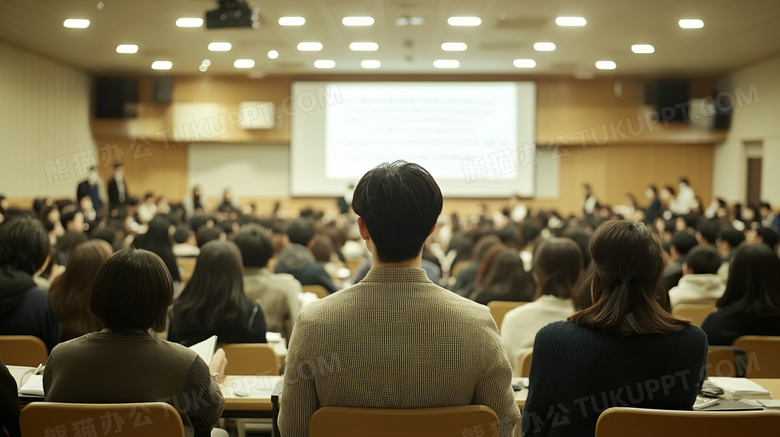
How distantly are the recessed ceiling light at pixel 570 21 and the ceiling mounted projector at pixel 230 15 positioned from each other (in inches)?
166

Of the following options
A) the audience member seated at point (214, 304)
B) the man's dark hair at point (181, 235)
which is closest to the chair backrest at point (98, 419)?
the audience member seated at point (214, 304)

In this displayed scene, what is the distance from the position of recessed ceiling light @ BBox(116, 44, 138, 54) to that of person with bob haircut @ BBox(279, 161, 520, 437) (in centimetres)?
1141

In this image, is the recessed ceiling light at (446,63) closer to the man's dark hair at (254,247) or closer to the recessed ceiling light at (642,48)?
the recessed ceiling light at (642,48)

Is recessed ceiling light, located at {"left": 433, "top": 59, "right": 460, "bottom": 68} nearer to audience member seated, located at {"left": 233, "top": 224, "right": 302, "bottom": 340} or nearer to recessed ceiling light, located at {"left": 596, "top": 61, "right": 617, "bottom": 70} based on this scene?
recessed ceiling light, located at {"left": 596, "top": 61, "right": 617, "bottom": 70}

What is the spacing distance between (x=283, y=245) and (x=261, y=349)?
13.6 feet

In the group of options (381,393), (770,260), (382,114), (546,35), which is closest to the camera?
(381,393)

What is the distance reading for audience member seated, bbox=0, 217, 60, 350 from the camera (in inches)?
130

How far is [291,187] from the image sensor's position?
15.6 m

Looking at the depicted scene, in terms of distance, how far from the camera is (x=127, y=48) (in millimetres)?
12203

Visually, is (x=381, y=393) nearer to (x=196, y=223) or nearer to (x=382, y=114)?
(x=196, y=223)

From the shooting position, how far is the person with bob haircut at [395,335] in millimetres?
1714

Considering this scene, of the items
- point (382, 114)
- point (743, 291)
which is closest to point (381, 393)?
point (743, 291)

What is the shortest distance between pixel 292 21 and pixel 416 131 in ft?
17.3

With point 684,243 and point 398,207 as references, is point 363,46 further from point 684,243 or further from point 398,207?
point 398,207
